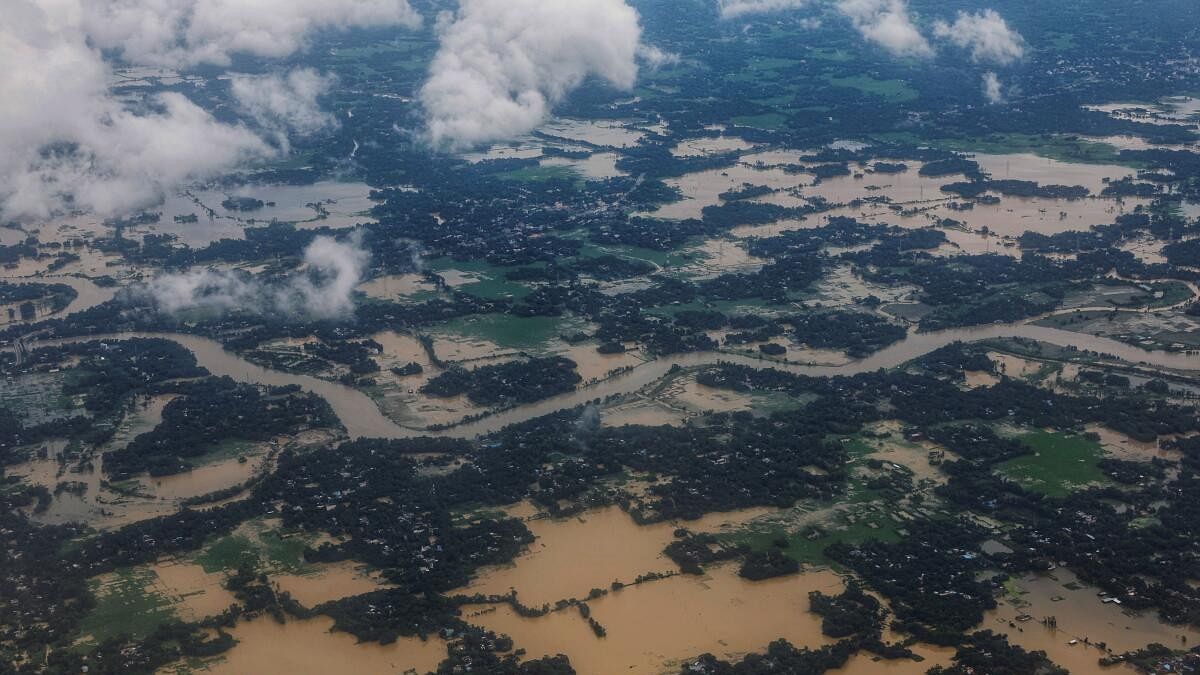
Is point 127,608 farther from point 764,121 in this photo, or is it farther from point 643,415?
point 764,121

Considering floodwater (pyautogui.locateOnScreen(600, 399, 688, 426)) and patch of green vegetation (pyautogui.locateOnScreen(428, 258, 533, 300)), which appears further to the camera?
patch of green vegetation (pyautogui.locateOnScreen(428, 258, 533, 300))

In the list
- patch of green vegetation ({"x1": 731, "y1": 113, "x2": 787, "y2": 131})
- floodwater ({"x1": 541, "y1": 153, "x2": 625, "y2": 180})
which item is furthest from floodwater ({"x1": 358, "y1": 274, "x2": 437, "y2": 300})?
patch of green vegetation ({"x1": 731, "y1": 113, "x2": 787, "y2": 131})

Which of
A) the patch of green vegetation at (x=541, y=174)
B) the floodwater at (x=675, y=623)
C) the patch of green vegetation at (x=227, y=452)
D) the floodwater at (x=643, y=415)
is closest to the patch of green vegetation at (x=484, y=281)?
the floodwater at (x=643, y=415)

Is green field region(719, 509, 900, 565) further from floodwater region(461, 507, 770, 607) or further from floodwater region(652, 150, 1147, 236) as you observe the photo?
floodwater region(652, 150, 1147, 236)

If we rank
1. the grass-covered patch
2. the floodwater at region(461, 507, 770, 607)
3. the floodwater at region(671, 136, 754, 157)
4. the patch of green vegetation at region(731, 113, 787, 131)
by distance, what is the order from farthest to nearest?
the patch of green vegetation at region(731, 113, 787, 131)
the floodwater at region(671, 136, 754, 157)
the grass-covered patch
the floodwater at region(461, 507, 770, 607)

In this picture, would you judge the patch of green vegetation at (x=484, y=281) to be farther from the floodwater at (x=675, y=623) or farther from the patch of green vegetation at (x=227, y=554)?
the floodwater at (x=675, y=623)

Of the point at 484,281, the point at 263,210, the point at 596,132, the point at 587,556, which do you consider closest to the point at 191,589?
the point at 587,556

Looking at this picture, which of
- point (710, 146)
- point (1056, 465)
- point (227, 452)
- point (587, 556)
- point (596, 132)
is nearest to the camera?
point (587, 556)
